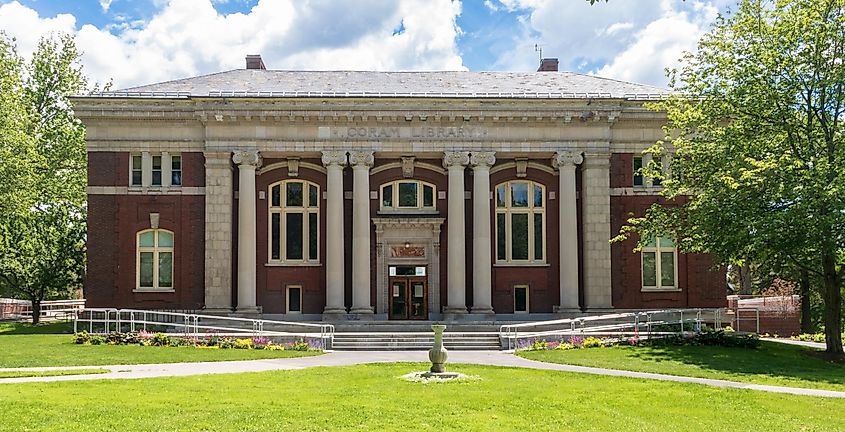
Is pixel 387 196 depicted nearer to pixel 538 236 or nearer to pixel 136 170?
pixel 538 236

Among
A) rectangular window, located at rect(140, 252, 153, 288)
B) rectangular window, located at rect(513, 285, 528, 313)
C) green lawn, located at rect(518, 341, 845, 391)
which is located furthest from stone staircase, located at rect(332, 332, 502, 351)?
rectangular window, located at rect(140, 252, 153, 288)

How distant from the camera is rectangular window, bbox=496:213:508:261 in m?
38.9

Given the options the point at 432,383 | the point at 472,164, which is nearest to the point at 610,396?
the point at 432,383

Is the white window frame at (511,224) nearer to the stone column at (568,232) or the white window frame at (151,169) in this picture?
the stone column at (568,232)

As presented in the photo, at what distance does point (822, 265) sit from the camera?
28.8 metres

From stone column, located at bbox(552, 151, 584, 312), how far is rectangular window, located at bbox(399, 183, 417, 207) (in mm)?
6478

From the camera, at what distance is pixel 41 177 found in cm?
4375

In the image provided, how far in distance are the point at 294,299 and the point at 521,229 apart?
1074cm

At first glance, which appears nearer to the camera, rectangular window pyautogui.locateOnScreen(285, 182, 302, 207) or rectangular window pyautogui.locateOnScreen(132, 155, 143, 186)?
rectangular window pyautogui.locateOnScreen(132, 155, 143, 186)

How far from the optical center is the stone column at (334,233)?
3678 centimetres

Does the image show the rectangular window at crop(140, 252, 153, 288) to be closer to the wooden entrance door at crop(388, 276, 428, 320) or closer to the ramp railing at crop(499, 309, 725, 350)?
the wooden entrance door at crop(388, 276, 428, 320)

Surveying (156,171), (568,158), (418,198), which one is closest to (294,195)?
(418,198)

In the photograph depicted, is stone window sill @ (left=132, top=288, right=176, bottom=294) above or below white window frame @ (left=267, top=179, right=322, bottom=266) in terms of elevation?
below

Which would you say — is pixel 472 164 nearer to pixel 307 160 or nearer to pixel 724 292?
pixel 307 160
